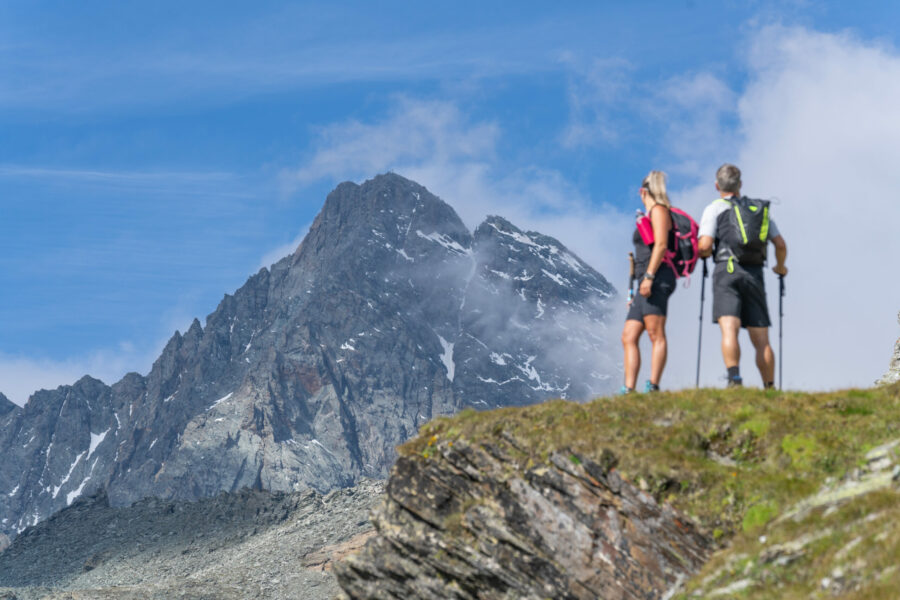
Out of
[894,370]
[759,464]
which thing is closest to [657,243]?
[759,464]

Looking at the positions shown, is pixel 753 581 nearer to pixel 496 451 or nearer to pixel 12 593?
pixel 496 451

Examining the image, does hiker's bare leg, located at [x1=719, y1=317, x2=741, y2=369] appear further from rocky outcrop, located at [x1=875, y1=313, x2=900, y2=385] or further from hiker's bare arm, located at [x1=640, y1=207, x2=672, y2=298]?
rocky outcrop, located at [x1=875, y1=313, x2=900, y2=385]

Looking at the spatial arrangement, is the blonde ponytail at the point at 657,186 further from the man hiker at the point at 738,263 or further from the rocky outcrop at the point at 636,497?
the rocky outcrop at the point at 636,497

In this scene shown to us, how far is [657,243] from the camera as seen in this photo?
18.5 meters

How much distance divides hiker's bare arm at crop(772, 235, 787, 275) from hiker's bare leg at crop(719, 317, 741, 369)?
1.43 metres

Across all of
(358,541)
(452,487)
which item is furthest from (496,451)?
(358,541)

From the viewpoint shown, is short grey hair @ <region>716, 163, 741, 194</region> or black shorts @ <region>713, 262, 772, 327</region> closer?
black shorts @ <region>713, 262, 772, 327</region>

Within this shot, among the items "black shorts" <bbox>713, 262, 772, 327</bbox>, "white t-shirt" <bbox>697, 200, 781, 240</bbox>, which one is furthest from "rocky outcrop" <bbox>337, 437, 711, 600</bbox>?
"white t-shirt" <bbox>697, 200, 781, 240</bbox>

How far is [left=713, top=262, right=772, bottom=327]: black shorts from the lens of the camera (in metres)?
18.5

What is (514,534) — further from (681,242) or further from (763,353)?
(681,242)

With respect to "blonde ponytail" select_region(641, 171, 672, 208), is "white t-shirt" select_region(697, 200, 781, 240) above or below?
below

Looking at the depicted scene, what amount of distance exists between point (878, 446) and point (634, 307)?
17.4 ft

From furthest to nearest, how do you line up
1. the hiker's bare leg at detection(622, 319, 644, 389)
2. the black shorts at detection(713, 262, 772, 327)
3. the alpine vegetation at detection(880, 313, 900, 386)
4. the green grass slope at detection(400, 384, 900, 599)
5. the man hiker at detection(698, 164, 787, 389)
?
the alpine vegetation at detection(880, 313, 900, 386), the hiker's bare leg at detection(622, 319, 644, 389), the black shorts at detection(713, 262, 772, 327), the man hiker at detection(698, 164, 787, 389), the green grass slope at detection(400, 384, 900, 599)

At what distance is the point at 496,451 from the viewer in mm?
17688
